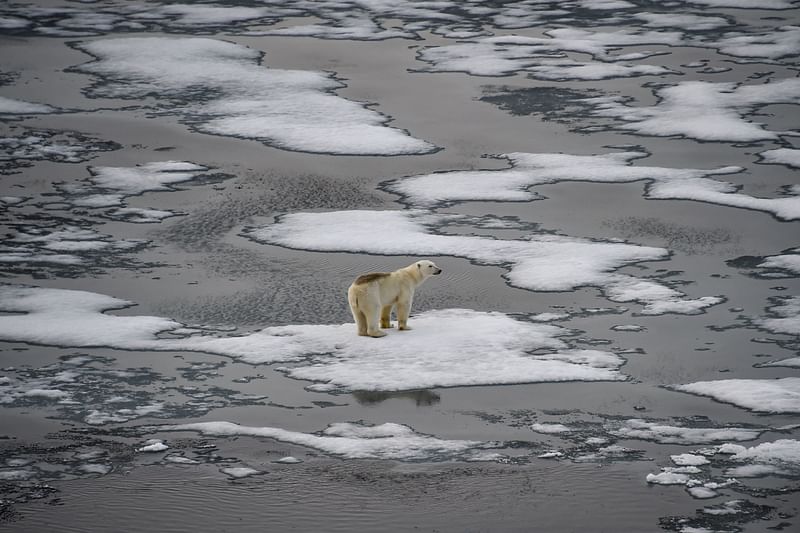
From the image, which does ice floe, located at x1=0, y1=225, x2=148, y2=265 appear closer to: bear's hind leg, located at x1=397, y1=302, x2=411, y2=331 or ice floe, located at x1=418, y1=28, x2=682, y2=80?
bear's hind leg, located at x1=397, y1=302, x2=411, y2=331

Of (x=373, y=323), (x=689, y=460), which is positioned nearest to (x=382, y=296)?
(x=373, y=323)

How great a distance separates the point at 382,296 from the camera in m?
9.80

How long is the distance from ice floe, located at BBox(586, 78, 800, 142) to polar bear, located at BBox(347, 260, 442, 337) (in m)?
7.48

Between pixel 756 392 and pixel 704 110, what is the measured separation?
9.55 meters

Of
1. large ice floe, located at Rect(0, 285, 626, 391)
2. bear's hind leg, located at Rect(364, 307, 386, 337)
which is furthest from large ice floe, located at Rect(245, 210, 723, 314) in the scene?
bear's hind leg, located at Rect(364, 307, 386, 337)

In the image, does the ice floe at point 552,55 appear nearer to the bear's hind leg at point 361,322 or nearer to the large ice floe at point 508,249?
the large ice floe at point 508,249

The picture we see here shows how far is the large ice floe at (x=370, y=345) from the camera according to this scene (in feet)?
29.5

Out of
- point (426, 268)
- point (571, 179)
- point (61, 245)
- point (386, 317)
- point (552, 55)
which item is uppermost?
point (552, 55)

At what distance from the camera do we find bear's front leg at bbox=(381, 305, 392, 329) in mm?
10023

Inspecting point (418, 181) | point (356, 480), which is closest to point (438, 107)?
point (418, 181)

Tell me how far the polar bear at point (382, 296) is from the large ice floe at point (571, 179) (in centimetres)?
386

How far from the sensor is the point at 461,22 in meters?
23.2

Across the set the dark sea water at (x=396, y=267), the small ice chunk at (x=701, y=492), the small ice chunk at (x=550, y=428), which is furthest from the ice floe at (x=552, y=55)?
A: the small ice chunk at (x=701, y=492)

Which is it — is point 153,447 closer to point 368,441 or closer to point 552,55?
point 368,441
